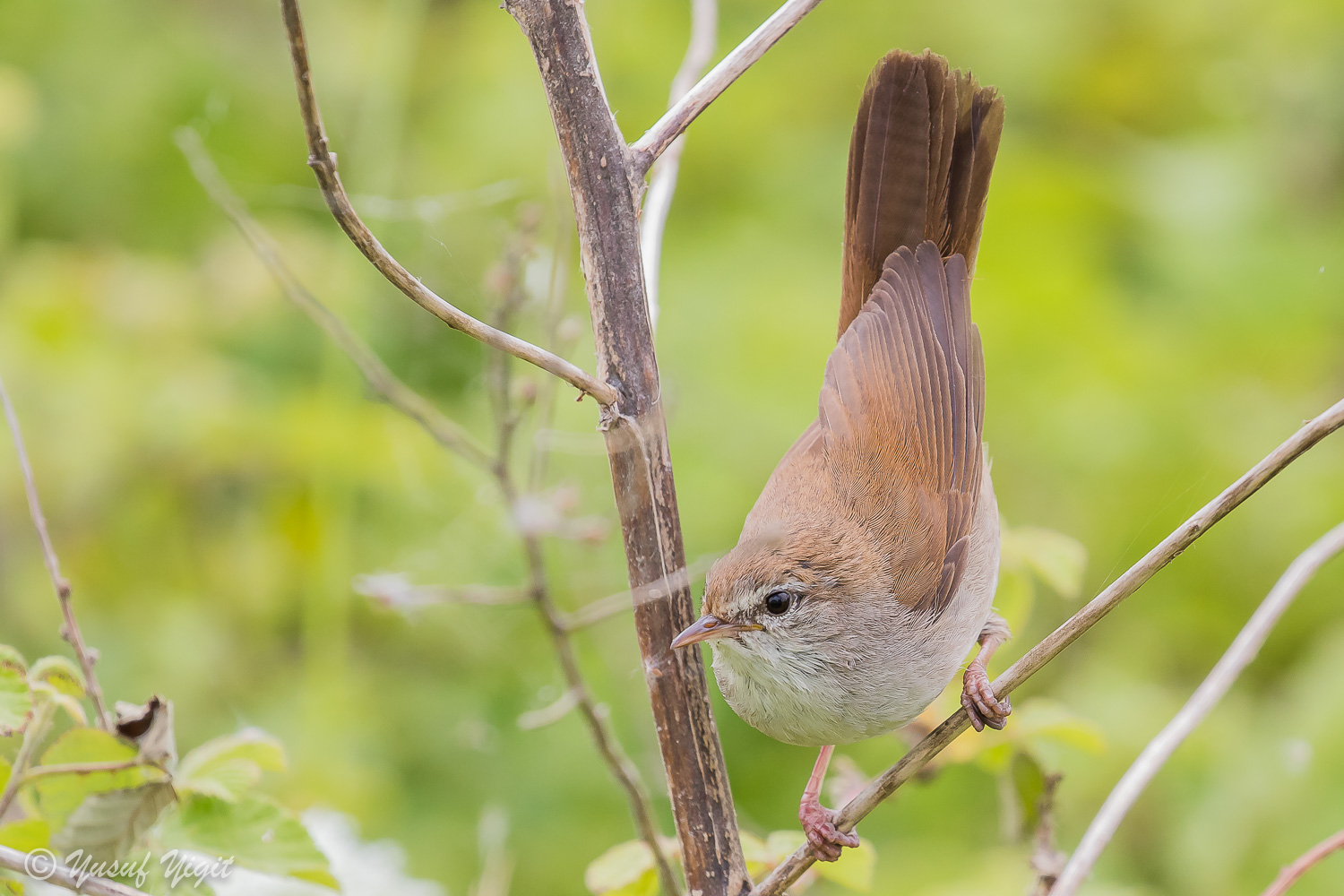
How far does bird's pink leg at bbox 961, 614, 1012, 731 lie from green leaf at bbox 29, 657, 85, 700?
3.66 ft

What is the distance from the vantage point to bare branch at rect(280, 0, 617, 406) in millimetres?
995

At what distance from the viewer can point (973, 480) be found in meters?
1.99

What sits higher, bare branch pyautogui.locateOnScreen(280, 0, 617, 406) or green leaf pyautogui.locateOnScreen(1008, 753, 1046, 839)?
bare branch pyautogui.locateOnScreen(280, 0, 617, 406)

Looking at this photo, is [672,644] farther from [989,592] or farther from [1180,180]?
[1180,180]

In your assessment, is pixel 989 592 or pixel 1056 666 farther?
pixel 1056 666

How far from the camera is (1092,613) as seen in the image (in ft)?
4.10

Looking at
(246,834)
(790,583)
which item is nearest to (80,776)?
(246,834)

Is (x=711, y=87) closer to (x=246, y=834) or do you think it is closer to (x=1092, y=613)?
(x=1092, y=613)

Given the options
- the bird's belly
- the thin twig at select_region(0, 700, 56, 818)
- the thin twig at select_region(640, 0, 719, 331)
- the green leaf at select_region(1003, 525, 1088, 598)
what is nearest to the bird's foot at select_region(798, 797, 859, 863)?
the bird's belly

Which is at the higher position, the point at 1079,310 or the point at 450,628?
the point at 1079,310

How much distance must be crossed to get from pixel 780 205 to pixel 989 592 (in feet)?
8.05

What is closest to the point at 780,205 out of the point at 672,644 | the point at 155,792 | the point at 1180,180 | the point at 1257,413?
the point at 1180,180

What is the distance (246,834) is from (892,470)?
44.9 inches

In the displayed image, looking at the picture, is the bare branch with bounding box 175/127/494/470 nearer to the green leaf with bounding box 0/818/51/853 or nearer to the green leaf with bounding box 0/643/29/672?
the green leaf with bounding box 0/643/29/672
